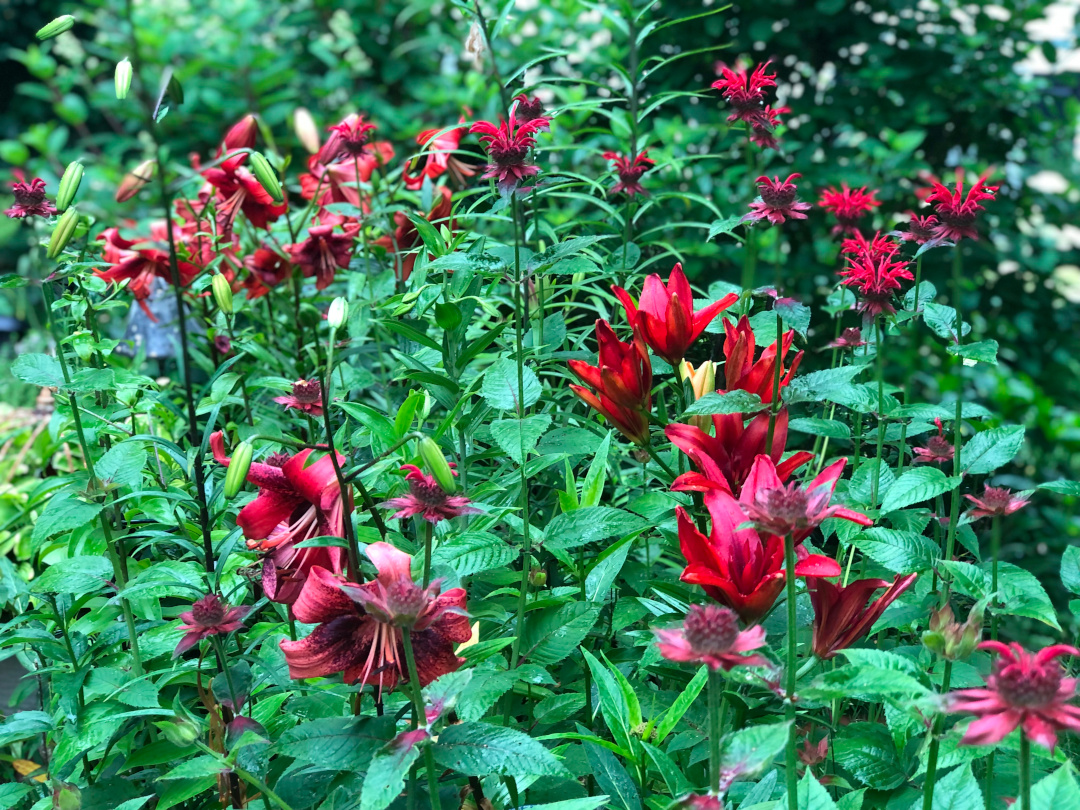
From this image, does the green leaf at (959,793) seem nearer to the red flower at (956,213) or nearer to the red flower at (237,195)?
the red flower at (956,213)

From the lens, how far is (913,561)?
725 mm

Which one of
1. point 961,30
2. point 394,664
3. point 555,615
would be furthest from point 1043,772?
point 961,30

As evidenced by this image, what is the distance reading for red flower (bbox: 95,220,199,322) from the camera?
4.15ft

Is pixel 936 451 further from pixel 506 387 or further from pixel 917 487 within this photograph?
pixel 506 387

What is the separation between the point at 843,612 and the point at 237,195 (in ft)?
3.07

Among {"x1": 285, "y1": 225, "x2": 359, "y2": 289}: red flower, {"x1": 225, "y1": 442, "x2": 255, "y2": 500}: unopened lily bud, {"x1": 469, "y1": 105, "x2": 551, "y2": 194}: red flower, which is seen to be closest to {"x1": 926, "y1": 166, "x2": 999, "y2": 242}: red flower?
{"x1": 469, "y1": 105, "x2": 551, "y2": 194}: red flower

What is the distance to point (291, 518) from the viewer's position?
719mm

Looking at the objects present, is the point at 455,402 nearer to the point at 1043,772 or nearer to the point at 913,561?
the point at 913,561

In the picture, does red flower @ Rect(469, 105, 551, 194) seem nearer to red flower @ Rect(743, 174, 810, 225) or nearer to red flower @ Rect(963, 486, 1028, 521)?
red flower @ Rect(743, 174, 810, 225)

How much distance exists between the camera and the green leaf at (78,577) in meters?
0.81

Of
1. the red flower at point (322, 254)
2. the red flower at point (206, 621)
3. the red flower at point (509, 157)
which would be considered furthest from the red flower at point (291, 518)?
the red flower at point (322, 254)

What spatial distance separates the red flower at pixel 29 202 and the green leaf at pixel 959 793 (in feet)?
2.90

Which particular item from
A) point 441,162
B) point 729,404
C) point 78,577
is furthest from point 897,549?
point 441,162

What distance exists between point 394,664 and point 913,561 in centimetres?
39
